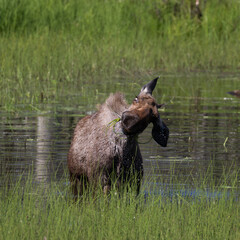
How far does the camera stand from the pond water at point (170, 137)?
31.9ft

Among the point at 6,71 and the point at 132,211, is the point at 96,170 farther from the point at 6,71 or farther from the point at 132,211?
the point at 6,71

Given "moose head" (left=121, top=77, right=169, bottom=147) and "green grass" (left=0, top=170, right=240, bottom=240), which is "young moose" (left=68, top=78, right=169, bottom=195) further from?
"green grass" (left=0, top=170, right=240, bottom=240)

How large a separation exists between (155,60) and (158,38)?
2092 millimetres

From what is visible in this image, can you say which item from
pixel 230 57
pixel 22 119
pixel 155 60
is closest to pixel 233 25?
pixel 230 57

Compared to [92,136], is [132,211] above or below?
below

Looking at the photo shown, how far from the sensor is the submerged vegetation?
677 inches

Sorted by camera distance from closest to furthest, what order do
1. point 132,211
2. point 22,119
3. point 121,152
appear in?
point 132,211 → point 121,152 → point 22,119

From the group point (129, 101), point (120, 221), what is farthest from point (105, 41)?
point (120, 221)

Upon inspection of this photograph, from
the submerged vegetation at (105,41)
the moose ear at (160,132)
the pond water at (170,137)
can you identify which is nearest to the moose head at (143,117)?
the moose ear at (160,132)

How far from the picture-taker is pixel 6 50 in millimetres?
17797

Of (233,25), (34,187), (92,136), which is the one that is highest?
(233,25)

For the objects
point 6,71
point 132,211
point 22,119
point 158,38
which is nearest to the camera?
point 132,211

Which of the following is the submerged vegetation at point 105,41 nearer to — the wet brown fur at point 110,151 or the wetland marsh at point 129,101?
the wetland marsh at point 129,101

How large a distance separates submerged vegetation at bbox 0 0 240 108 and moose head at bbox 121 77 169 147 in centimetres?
820
